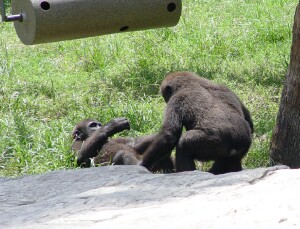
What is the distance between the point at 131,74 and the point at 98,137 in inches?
85.6

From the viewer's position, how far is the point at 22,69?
408 inches

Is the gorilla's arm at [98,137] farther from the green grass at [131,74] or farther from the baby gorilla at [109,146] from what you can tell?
the green grass at [131,74]

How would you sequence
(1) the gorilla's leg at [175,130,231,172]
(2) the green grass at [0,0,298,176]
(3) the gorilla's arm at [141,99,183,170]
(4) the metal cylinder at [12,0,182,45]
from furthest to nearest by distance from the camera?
(2) the green grass at [0,0,298,176]
(4) the metal cylinder at [12,0,182,45]
(3) the gorilla's arm at [141,99,183,170]
(1) the gorilla's leg at [175,130,231,172]

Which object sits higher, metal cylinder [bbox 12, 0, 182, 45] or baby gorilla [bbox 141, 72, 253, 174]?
metal cylinder [bbox 12, 0, 182, 45]

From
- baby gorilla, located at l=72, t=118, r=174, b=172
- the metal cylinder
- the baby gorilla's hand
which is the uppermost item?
the metal cylinder

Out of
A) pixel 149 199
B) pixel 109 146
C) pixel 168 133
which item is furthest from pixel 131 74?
pixel 149 199

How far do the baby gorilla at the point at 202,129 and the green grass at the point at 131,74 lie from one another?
62 centimetres

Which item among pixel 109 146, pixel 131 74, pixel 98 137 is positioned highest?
pixel 131 74

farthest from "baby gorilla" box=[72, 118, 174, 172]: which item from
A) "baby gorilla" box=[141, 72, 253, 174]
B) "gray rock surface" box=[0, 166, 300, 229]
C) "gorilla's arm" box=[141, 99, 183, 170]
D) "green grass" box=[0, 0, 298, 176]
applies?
"gray rock surface" box=[0, 166, 300, 229]

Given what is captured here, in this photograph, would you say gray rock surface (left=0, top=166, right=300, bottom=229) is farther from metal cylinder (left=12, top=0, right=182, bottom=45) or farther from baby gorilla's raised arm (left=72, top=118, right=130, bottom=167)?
metal cylinder (left=12, top=0, right=182, bottom=45)

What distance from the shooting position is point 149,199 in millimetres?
4500

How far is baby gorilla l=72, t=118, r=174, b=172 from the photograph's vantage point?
7648 millimetres

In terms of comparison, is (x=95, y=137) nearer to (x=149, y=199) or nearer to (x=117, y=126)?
(x=117, y=126)

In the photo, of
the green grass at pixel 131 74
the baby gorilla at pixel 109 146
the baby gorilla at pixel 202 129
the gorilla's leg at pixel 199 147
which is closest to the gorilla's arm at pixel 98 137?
the baby gorilla at pixel 109 146
